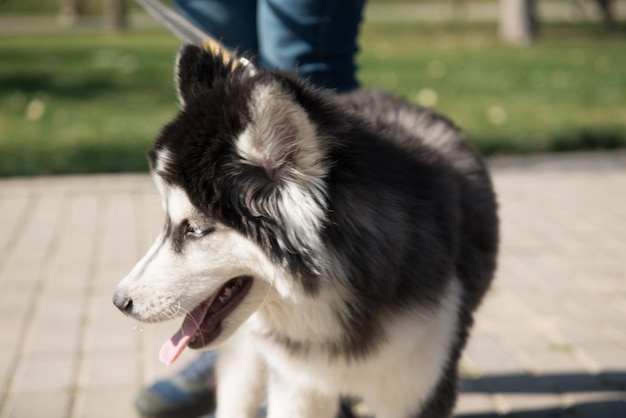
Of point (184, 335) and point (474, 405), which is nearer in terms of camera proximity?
point (184, 335)

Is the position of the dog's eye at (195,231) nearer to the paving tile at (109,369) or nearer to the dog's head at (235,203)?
the dog's head at (235,203)

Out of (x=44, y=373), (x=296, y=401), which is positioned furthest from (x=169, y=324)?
(x=296, y=401)

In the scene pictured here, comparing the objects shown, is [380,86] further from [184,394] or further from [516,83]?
[516,83]

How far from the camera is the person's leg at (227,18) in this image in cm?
333

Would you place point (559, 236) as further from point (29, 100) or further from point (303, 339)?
point (29, 100)

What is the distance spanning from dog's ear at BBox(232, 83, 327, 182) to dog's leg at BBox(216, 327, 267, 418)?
91 centimetres

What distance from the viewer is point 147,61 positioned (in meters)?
12.9

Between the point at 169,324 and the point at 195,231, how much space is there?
186 centimetres

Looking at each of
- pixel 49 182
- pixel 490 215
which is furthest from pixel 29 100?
pixel 490 215

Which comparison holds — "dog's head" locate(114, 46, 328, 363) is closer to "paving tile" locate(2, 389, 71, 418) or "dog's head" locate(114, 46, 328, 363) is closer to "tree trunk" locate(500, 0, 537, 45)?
"paving tile" locate(2, 389, 71, 418)

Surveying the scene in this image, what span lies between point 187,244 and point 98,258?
2.81 m

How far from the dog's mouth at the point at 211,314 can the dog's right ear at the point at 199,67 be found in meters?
0.57

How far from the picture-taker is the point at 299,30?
10.1ft

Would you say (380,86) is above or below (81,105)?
above
